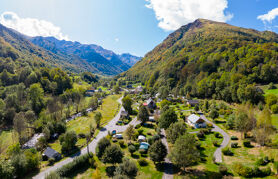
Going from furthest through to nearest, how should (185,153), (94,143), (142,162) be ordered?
1. (94,143)
2. (142,162)
3. (185,153)

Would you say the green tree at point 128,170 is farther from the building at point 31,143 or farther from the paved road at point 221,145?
the building at point 31,143

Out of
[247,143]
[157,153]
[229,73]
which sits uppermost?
[229,73]

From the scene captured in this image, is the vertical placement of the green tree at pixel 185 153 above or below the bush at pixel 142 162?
above

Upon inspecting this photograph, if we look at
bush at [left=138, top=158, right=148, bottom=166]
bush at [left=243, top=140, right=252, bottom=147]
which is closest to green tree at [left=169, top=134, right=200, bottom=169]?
bush at [left=138, top=158, right=148, bottom=166]

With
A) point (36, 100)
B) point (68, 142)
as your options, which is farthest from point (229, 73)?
point (36, 100)

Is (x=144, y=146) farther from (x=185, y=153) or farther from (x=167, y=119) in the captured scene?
(x=185, y=153)

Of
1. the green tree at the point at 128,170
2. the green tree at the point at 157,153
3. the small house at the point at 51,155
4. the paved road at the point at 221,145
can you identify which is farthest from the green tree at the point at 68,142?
the paved road at the point at 221,145

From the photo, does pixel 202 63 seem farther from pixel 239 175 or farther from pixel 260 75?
pixel 239 175

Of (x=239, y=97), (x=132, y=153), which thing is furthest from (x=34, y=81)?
(x=239, y=97)
